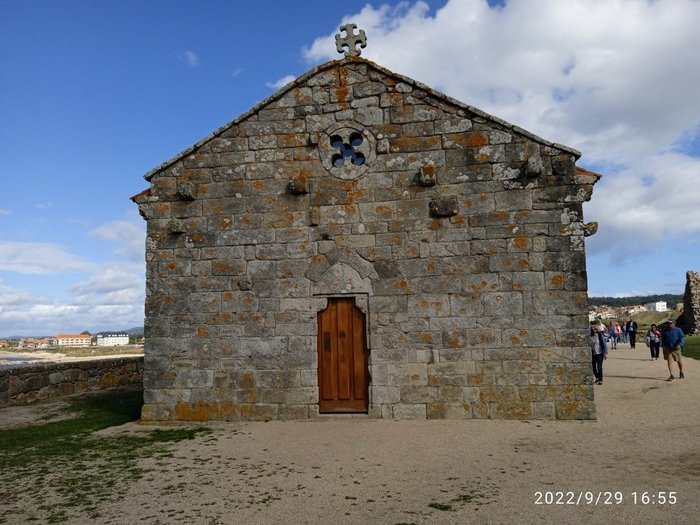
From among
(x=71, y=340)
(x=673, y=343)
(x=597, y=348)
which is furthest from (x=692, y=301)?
(x=71, y=340)

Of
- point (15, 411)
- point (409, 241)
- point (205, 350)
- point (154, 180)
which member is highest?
point (154, 180)

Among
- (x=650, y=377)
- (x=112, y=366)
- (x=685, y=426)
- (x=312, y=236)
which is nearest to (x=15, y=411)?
(x=112, y=366)

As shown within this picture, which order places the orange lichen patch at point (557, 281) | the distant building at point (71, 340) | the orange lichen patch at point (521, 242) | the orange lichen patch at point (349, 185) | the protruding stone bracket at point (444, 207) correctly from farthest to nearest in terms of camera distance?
the distant building at point (71, 340) → the orange lichen patch at point (349, 185) → the protruding stone bracket at point (444, 207) → the orange lichen patch at point (521, 242) → the orange lichen patch at point (557, 281)

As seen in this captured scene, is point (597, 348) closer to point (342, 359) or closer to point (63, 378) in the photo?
point (342, 359)

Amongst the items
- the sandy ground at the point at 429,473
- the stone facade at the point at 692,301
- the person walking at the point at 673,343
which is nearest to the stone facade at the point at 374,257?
the sandy ground at the point at 429,473

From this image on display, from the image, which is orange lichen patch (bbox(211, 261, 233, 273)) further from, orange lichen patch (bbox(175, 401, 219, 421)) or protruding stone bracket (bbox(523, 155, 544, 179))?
protruding stone bracket (bbox(523, 155, 544, 179))

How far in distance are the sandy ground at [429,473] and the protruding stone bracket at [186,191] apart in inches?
154

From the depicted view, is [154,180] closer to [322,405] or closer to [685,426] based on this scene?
[322,405]

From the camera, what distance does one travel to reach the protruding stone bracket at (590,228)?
25.3 ft

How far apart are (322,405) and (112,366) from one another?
7.66 meters

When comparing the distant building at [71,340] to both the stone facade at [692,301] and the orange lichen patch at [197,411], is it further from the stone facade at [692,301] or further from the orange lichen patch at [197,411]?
the orange lichen patch at [197,411]

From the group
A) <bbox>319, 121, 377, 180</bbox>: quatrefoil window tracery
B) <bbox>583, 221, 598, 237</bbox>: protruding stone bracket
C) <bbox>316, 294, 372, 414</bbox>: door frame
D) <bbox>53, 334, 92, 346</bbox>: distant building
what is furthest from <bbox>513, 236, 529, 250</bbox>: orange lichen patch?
<bbox>53, 334, 92, 346</bbox>: distant building

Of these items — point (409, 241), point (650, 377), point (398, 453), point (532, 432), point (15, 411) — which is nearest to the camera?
point (398, 453)

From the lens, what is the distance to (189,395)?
8.38 m
